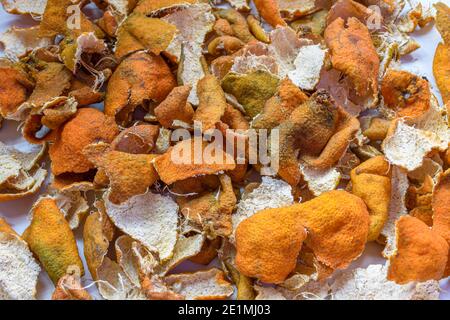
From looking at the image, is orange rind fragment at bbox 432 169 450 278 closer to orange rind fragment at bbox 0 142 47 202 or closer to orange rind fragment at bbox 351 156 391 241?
orange rind fragment at bbox 351 156 391 241

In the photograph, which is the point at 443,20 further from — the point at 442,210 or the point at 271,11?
the point at 442,210

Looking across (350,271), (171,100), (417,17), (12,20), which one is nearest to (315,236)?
(350,271)

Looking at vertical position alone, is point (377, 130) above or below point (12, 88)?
below

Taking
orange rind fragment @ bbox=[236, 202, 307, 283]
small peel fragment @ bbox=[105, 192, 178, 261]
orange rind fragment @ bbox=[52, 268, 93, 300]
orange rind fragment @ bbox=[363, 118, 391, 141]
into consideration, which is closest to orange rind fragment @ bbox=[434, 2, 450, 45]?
orange rind fragment @ bbox=[363, 118, 391, 141]

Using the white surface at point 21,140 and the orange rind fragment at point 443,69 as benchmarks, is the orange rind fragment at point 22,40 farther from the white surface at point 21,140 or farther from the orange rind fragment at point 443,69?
the orange rind fragment at point 443,69

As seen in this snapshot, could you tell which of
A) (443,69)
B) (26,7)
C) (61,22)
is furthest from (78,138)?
(443,69)

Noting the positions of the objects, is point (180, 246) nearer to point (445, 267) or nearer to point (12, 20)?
point (445, 267)
